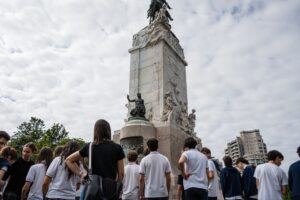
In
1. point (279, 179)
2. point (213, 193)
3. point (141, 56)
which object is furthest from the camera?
point (141, 56)

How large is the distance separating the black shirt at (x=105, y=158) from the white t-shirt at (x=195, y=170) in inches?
74.7

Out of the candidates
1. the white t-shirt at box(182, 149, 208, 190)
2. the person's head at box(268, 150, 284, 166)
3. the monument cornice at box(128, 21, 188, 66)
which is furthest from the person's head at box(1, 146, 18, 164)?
the monument cornice at box(128, 21, 188, 66)

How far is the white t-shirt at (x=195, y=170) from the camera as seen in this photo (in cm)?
539

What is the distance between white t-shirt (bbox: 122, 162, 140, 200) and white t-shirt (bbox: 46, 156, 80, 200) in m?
1.63

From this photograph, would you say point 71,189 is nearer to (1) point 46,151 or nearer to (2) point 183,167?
(1) point 46,151

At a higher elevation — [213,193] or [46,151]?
[46,151]

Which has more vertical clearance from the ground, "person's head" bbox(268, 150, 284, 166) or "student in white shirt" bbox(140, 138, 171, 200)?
"person's head" bbox(268, 150, 284, 166)

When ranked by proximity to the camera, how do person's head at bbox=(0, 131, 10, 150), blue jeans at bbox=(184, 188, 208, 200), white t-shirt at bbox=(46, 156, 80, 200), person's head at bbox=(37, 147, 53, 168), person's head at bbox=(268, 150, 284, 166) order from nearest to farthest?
1. white t-shirt at bbox=(46, 156, 80, 200)
2. blue jeans at bbox=(184, 188, 208, 200)
3. person's head at bbox=(37, 147, 53, 168)
4. person's head at bbox=(0, 131, 10, 150)
5. person's head at bbox=(268, 150, 284, 166)

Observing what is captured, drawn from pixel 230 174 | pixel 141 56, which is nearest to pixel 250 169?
pixel 230 174

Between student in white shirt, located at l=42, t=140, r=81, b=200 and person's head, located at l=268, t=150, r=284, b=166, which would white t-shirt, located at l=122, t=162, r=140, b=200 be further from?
person's head, located at l=268, t=150, r=284, b=166

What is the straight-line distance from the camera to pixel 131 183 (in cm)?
618

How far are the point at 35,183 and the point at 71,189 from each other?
37.3 inches

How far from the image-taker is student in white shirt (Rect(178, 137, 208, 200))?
533 cm

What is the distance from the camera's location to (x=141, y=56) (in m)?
19.9
